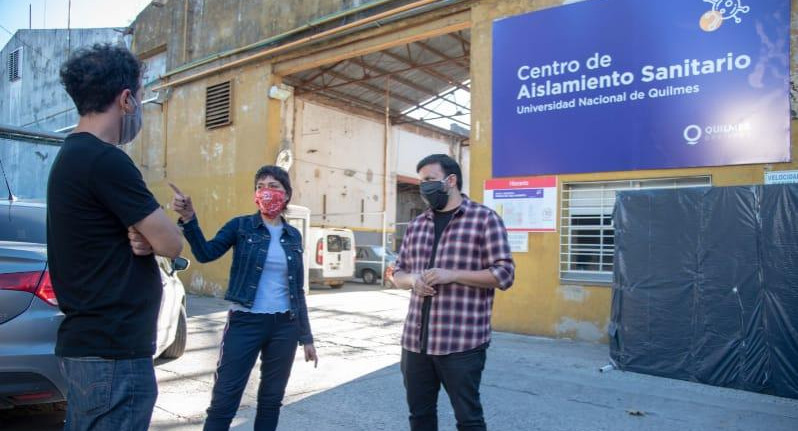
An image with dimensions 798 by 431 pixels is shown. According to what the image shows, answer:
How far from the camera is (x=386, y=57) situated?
1605 cm

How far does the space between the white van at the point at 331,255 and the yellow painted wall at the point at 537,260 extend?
891 centimetres

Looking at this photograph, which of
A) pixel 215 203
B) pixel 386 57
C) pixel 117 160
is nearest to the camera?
pixel 117 160

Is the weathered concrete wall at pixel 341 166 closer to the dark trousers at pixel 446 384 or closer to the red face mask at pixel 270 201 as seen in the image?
the red face mask at pixel 270 201

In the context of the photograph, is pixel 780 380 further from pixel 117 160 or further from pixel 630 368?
pixel 117 160

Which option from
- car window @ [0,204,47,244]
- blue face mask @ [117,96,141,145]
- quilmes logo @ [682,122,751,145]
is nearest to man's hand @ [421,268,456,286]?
blue face mask @ [117,96,141,145]

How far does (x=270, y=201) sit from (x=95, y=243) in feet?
5.01

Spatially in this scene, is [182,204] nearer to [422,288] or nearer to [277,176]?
[277,176]

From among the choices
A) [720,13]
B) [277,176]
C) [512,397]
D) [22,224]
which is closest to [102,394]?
[277,176]

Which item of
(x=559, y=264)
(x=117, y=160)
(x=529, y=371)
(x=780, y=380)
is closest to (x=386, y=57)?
(x=559, y=264)

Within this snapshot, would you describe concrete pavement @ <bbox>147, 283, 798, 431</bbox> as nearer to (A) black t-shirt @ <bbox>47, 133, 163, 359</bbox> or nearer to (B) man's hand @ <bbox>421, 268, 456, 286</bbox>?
(B) man's hand @ <bbox>421, 268, 456, 286</bbox>

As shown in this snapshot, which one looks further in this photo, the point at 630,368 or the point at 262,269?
the point at 630,368

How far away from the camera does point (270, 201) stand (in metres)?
3.38

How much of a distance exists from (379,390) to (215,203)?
998 cm

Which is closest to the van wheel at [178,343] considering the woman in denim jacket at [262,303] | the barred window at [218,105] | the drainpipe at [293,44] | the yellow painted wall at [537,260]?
the woman in denim jacket at [262,303]
